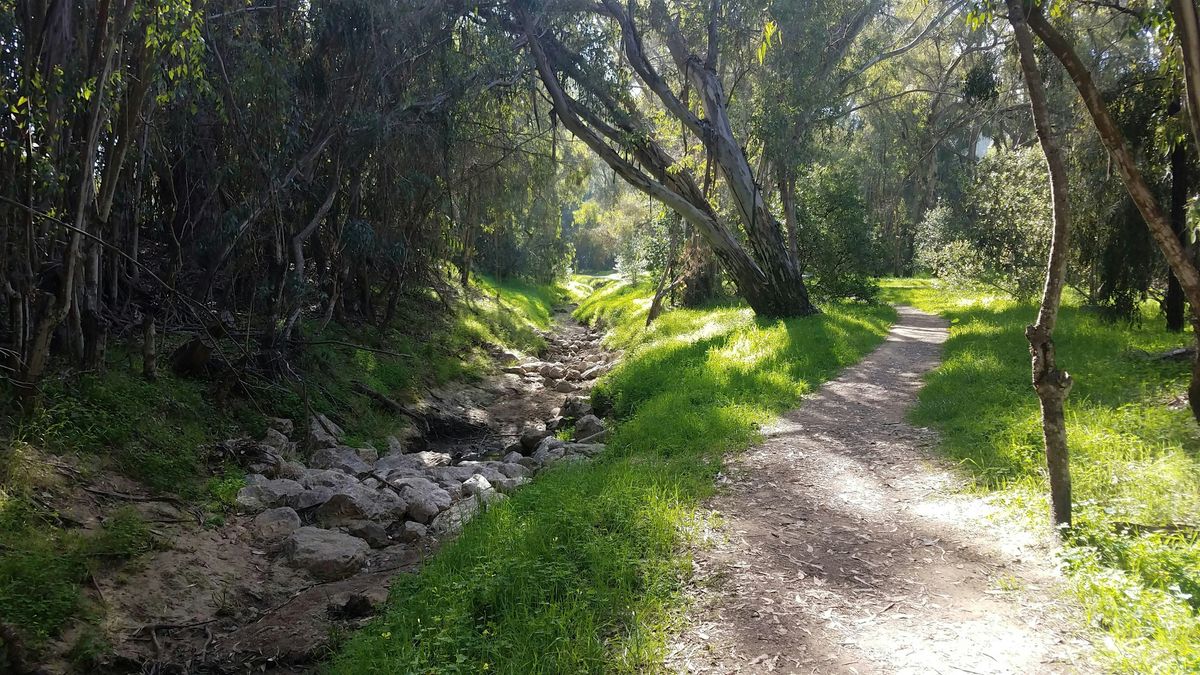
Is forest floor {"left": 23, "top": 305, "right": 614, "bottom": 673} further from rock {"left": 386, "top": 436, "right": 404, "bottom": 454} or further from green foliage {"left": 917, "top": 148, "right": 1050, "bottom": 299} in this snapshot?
green foliage {"left": 917, "top": 148, "right": 1050, "bottom": 299}

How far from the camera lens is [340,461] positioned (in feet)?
26.0

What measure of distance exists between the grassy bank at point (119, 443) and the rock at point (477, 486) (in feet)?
6.72

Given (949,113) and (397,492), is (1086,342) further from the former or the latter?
(949,113)

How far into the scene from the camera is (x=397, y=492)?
7047 mm

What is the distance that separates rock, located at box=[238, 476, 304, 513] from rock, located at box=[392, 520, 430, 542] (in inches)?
50.5

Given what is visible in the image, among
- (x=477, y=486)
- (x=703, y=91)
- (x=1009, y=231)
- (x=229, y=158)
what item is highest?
(x=703, y=91)

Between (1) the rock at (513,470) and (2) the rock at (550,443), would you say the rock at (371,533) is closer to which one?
(1) the rock at (513,470)

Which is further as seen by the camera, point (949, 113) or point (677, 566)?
point (949, 113)

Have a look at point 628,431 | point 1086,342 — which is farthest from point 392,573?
point 1086,342

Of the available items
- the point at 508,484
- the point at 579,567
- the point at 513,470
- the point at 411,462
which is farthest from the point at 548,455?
the point at 579,567

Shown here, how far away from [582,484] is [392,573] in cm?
169

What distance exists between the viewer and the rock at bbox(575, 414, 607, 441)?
9.27 meters

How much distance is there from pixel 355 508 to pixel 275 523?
70 cm

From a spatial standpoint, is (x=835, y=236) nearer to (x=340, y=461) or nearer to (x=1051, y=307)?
(x=340, y=461)
